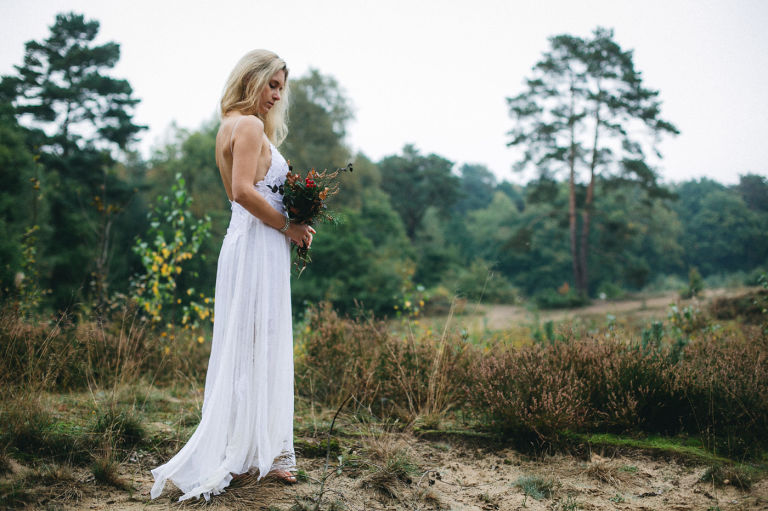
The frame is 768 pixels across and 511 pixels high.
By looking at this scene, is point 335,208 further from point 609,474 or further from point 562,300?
point 609,474

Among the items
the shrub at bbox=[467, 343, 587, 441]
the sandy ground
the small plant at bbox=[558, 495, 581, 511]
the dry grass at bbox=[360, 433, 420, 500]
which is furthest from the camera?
the sandy ground

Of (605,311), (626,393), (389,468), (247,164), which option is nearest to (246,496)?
(389,468)

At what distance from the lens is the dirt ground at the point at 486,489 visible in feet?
8.59

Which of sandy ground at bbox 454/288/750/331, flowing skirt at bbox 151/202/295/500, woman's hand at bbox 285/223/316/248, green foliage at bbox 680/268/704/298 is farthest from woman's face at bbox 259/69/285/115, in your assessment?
sandy ground at bbox 454/288/750/331

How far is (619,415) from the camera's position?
11.6 ft

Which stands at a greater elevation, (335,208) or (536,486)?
(335,208)

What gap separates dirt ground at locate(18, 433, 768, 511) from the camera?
8.59 feet

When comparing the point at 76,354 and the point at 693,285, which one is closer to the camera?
the point at 76,354

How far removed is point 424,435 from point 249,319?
1.93m

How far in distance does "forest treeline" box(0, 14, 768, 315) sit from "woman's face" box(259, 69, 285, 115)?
8.24ft

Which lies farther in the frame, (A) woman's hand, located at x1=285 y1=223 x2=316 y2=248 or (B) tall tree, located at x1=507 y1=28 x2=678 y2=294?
(B) tall tree, located at x1=507 y1=28 x2=678 y2=294

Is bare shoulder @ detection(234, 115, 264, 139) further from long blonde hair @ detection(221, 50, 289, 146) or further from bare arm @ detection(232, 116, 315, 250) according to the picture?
long blonde hair @ detection(221, 50, 289, 146)

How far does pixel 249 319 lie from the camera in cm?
271

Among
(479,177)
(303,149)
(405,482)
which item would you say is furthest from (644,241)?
(405,482)
